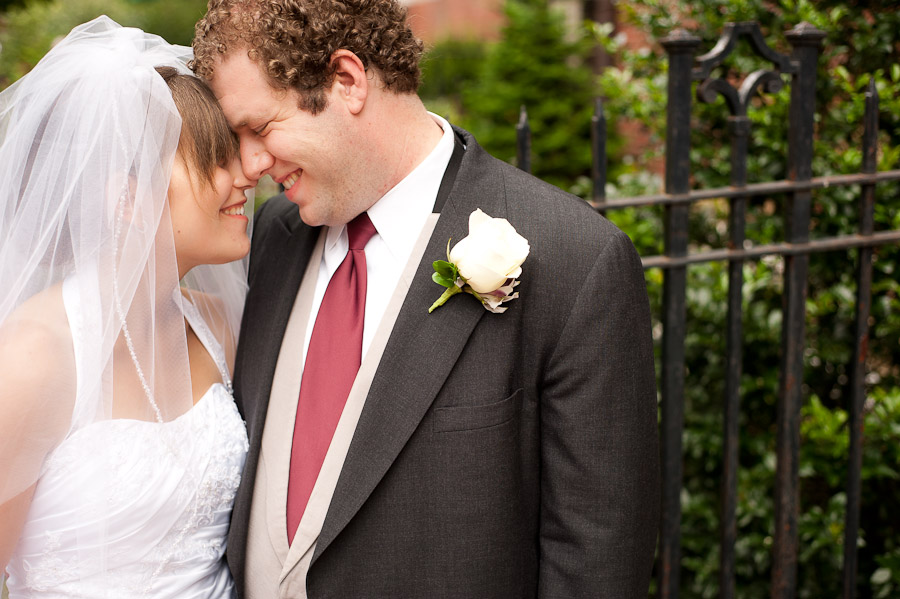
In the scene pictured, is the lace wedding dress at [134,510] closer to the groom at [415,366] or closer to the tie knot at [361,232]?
the groom at [415,366]

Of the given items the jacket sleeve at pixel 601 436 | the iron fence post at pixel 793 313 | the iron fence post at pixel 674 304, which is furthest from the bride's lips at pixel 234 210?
the iron fence post at pixel 793 313

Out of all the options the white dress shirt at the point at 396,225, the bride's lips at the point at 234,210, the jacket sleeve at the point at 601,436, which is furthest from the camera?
the bride's lips at the point at 234,210

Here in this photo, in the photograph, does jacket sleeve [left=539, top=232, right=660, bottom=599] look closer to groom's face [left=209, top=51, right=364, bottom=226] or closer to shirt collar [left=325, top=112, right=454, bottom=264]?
shirt collar [left=325, top=112, right=454, bottom=264]

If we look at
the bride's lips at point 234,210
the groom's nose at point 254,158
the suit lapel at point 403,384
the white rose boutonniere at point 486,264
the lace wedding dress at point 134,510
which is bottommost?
the lace wedding dress at point 134,510

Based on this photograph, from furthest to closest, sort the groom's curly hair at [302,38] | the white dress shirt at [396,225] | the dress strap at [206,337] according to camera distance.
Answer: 1. the dress strap at [206,337]
2. the white dress shirt at [396,225]
3. the groom's curly hair at [302,38]

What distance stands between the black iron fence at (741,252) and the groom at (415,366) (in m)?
0.49

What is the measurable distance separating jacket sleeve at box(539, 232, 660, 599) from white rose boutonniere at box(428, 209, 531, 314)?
0.58 ft

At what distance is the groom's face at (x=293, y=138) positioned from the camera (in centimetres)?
205

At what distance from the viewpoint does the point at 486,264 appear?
1773 millimetres

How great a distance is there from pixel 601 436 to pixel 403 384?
0.48 meters

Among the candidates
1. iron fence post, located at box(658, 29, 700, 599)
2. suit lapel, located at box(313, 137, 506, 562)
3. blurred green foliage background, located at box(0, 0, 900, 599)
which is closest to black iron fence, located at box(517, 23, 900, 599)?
iron fence post, located at box(658, 29, 700, 599)

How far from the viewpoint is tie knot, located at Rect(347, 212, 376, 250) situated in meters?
2.14

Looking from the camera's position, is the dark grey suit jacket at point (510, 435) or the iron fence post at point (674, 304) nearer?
the dark grey suit jacket at point (510, 435)

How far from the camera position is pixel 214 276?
8.21ft
